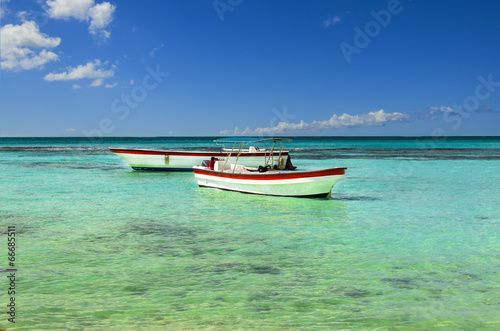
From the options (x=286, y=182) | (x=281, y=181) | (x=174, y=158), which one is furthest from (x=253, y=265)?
(x=174, y=158)

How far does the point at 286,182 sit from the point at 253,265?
8.41 metres

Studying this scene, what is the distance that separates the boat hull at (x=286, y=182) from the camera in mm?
15438

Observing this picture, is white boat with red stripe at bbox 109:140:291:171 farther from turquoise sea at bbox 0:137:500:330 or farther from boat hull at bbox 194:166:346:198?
turquoise sea at bbox 0:137:500:330

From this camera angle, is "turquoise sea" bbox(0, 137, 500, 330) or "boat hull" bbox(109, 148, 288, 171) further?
"boat hull" bbox(109, 148, 288, 171)

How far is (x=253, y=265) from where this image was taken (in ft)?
26.0

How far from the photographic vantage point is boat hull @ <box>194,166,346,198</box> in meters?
15.4

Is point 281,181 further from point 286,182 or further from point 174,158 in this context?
point 174,158

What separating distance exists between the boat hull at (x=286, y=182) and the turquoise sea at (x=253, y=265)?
0.53m

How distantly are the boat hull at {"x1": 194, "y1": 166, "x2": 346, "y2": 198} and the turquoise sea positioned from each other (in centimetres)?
53

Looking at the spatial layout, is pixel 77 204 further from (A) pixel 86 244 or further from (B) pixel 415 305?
(B) pixel 415 305

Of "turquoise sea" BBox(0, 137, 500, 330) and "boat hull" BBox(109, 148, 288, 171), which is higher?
"boat hull" BBox(109, 148, 288, 171)

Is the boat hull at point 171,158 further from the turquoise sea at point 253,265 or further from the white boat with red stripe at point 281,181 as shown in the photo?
the turquoise sea at point 253,265

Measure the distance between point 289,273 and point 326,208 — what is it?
291 inches

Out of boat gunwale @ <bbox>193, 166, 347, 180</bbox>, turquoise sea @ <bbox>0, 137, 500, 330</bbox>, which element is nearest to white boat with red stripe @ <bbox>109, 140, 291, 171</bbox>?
boat gunwale @ <bbox>193, 166, 347, 180</bbox>
